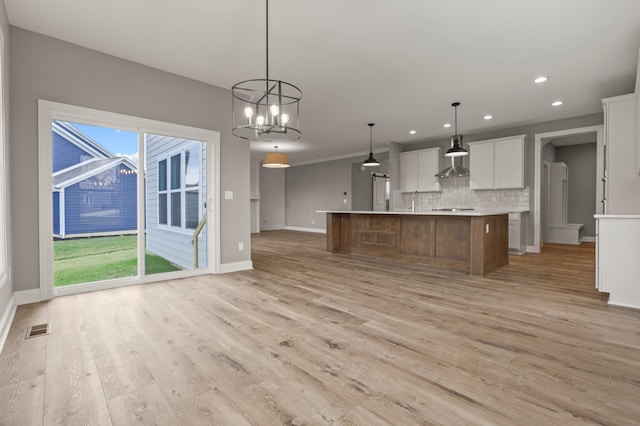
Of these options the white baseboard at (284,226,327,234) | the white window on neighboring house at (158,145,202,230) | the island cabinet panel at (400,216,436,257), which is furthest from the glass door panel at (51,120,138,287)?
the white baseboard at (284,226,327,234)

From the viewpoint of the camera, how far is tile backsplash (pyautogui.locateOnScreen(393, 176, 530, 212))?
22.1 ft

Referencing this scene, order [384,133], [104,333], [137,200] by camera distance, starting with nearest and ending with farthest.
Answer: [104,333], [137,200], [384,133]

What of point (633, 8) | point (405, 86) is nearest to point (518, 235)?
point (405, 86)

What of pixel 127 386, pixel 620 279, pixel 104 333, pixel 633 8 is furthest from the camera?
pixel 620 279

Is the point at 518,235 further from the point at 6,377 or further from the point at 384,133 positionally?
the point at 6,377

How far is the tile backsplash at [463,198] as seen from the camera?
6.73 meters

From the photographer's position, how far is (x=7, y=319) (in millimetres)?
2496

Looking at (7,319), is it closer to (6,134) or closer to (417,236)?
(6,134)

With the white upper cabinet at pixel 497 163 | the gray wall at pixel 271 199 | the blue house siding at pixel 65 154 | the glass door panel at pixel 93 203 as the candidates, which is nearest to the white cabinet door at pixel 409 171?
the white upper cabinet at pixel 497 163

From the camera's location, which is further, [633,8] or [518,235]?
[518,235]

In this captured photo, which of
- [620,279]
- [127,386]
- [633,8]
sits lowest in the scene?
[127,386]

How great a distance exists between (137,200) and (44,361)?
2302mm

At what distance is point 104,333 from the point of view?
2.37m

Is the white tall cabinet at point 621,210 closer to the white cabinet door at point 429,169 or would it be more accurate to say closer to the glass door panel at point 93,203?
the white cabinet door at point 429,169
